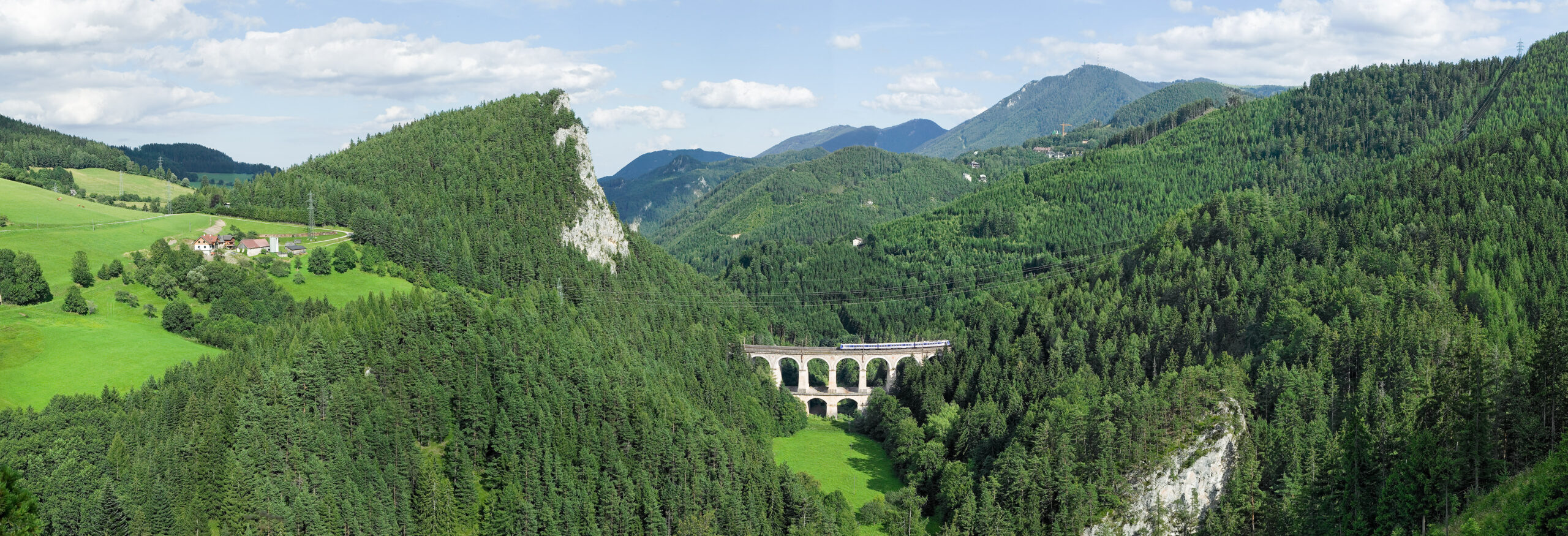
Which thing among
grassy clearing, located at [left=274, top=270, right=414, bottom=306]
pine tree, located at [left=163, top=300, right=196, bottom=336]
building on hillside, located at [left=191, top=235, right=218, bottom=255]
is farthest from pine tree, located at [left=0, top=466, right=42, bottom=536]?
building on hillside, located at [left=191, top=235, right=218, bottom=255]

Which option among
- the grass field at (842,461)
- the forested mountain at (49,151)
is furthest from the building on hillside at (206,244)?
the grass field at (842,461)

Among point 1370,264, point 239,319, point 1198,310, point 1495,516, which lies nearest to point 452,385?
point 239,319

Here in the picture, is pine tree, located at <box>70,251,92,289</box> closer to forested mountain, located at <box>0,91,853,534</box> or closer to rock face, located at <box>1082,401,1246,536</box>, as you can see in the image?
forested mountain, located at <box>0,91,853,534</box>

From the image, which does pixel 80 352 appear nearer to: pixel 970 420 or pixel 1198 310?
pixel 970 420

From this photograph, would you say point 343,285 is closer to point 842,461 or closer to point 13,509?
point 842,461

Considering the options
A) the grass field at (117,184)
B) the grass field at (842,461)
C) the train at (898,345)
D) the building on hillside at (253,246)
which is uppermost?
the grass field at (117,184)

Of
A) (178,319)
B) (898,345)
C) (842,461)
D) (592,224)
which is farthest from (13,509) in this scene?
(898,345)

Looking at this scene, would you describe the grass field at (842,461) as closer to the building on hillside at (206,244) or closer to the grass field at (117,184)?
the building on hillside at (206,244)
